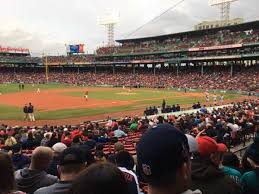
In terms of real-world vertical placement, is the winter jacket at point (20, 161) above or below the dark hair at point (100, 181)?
below

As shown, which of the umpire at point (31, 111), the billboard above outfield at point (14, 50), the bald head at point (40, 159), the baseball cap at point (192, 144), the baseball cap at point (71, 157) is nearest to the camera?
the baseball cap at point (192, 144)

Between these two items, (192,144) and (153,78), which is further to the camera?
(153,78)

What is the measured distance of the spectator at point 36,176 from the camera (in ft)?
16.5

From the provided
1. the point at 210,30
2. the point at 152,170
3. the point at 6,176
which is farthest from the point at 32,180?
the point at 210,30

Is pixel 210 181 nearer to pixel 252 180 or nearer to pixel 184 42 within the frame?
pixel 252 180

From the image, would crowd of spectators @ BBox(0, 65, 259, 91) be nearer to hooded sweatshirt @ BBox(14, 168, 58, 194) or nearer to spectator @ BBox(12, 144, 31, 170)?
spectator @ BBox(12, 144, 31, 170)

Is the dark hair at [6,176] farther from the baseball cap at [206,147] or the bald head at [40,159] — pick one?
the baseball cap at [206,147]

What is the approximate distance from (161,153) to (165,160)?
0.06 metres

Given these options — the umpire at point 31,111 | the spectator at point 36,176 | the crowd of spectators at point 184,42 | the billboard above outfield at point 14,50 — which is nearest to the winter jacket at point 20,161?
the spectator at point 36,176

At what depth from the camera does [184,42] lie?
9556 centimetres

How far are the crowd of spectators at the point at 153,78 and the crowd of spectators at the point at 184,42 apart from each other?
6.15 meters

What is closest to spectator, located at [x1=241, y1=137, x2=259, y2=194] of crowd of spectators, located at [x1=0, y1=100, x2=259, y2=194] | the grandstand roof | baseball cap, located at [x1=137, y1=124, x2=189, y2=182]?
crowd of spectators, located at [x1=0, y1=100, x2=259, y2=194]

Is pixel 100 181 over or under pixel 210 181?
over

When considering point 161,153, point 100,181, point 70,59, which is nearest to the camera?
point 100,181
